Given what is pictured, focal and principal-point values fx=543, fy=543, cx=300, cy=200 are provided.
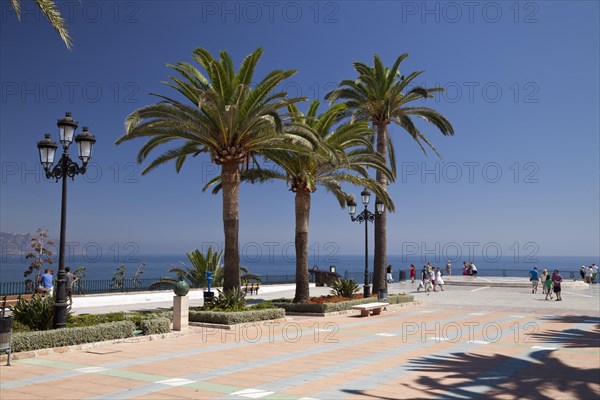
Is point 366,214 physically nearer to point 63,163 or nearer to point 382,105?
point 382,105

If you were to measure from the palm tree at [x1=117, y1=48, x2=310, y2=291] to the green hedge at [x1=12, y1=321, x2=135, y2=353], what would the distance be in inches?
238

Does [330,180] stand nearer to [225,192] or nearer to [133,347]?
[225,192]

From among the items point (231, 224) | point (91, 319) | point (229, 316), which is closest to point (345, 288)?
point (231, 224)

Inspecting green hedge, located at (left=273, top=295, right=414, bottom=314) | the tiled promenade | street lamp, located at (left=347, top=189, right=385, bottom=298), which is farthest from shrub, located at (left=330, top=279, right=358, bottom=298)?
the tiled promenade

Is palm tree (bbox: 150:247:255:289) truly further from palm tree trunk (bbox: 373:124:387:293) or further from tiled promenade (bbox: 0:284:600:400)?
tiled promenade (bbox: 0:284:600:400)

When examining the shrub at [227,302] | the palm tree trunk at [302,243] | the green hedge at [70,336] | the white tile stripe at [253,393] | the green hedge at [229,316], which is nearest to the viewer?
the white tile stripe at [253,393]

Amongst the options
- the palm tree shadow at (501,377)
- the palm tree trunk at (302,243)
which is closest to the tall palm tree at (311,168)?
the palm tree trunk at (302,243)

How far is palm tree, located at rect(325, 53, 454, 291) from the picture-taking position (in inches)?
1065

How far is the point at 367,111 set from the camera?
28109 millimetres

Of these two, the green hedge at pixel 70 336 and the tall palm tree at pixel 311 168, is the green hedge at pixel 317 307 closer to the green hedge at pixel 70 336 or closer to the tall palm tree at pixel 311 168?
the tall palm tree at pixel 311 168

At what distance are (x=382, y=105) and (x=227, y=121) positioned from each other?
11.8m

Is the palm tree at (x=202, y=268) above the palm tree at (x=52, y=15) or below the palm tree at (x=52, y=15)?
below

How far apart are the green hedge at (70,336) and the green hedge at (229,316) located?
3.37 m

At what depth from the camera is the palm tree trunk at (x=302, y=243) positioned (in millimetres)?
22312
